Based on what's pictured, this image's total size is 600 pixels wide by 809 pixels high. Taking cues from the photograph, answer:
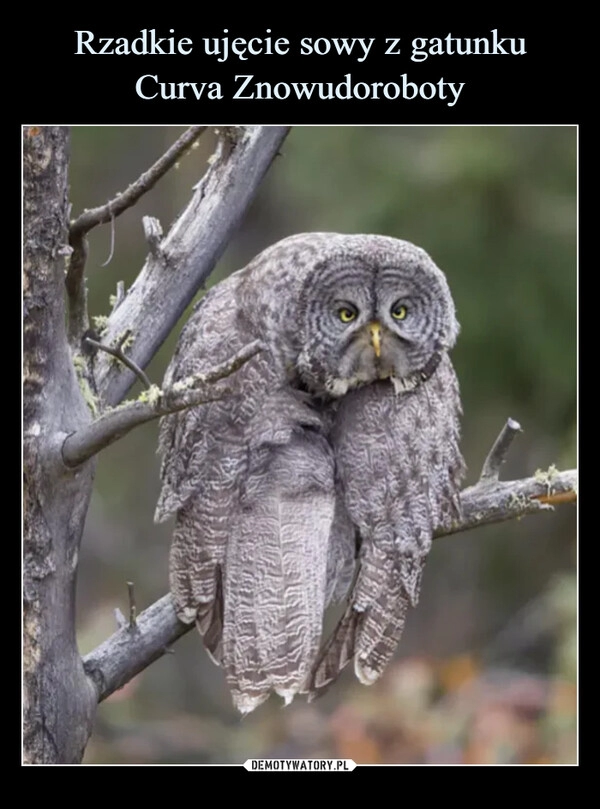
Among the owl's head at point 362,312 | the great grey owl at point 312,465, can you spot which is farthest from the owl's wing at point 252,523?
the owl's head at point 362,312

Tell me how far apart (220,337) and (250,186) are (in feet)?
1.57

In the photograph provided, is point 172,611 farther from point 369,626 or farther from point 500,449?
point 500,449

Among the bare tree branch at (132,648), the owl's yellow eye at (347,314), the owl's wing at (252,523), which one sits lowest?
the bare tree branch at (132,648)

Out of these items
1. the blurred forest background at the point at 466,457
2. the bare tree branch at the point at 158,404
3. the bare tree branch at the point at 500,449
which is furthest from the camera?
the blurred forest background at the point at 466,457

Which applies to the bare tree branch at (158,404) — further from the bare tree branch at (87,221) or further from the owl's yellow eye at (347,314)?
the owl's yellow eye at (347,314)

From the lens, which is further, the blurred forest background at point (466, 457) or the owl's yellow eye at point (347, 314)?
the blurred forest background at point (466, 457)

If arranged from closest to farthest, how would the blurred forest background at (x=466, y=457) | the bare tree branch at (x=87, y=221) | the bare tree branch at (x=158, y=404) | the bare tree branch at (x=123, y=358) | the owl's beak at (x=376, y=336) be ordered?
the bare tree branch at (x=158, y=404) → the bare tree branch at (x=123, y=358) → the bare tree branch at (x=87, y=221) → the owl's beak at (x=376, y=336) → the blurred forest background at (x=466, y=457)

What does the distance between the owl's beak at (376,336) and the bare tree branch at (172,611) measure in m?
0.52

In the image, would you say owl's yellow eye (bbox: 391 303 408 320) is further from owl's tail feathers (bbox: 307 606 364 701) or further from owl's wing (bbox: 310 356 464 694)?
owl's tail feathers (bbox: 307 606 364 701)

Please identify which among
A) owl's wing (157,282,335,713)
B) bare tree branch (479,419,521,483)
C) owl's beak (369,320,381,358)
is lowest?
owl's wing (157,282,335,713)

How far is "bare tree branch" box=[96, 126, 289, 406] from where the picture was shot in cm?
331

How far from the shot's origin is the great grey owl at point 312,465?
10.2 ft

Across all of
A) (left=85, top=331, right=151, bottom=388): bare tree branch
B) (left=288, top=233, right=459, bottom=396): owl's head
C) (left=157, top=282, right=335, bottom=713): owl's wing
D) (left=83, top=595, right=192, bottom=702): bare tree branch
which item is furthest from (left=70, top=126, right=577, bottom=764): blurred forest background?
(left=85, top=331, right=151, bottom=388): bare tree branch

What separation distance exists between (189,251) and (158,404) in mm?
966
